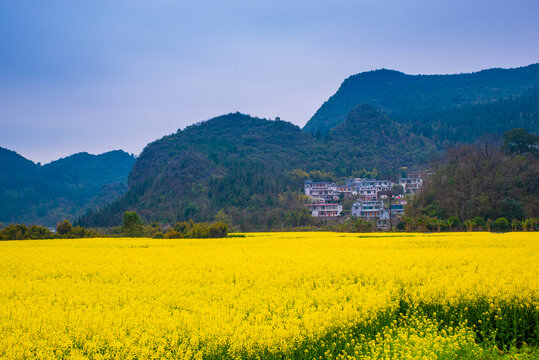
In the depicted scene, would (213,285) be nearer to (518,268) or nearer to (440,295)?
(440,295)

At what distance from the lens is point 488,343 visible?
8.58m

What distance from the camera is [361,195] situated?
8988 centimetres

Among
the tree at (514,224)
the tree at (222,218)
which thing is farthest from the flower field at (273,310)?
the tree at (222,218)

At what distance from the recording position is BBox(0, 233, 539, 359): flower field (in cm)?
691

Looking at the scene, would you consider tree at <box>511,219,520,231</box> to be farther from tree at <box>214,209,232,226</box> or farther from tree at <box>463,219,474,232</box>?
tree at <box>214,209,232,226</box>

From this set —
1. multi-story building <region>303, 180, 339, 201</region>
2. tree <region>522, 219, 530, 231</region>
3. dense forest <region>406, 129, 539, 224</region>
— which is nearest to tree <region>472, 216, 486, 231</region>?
dense forest <region>406, 129, 539, 224</region>

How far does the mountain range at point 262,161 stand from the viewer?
77.4 metres

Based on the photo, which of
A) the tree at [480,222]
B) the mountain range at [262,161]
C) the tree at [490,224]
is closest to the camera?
the tree at [490,224]

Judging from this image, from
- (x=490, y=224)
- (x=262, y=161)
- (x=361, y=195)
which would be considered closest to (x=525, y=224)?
(x=490, y=224)

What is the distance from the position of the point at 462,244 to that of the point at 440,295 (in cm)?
1395

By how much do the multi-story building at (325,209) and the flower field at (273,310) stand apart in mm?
62142

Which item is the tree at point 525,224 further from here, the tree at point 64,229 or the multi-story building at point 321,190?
the multi-story building at point 321,190

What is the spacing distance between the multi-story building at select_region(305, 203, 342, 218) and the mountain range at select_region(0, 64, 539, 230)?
3071 mm

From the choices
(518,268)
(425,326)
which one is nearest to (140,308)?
(425,326)
